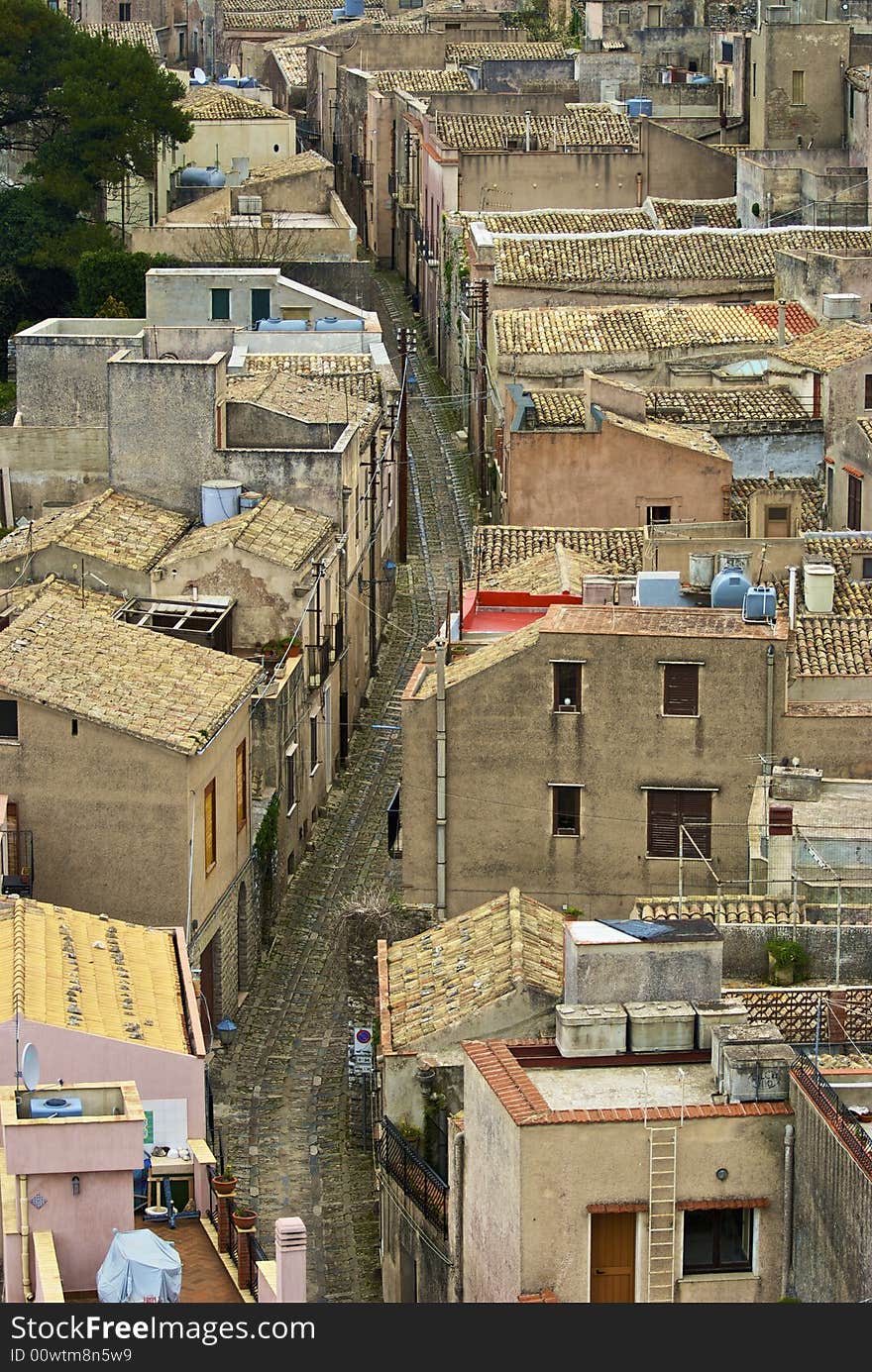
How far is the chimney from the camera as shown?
27.8m

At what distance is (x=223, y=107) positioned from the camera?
111125 mm

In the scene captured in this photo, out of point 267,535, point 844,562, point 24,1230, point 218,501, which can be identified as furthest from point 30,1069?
point 218,501

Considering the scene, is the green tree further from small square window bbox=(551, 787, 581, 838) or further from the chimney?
the chimney

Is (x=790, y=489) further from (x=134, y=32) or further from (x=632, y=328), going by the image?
(x=134, y=32)

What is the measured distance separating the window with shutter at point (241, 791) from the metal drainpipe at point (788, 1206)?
2169 centimetres

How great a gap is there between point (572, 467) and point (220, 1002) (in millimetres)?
19313

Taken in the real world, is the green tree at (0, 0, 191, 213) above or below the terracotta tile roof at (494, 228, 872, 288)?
above

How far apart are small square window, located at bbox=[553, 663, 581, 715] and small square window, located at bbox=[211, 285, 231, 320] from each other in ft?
126

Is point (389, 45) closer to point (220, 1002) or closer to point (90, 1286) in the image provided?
point (220, 1002)

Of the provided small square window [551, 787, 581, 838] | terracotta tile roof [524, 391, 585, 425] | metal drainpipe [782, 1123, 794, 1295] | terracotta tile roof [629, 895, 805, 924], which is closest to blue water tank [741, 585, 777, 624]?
small square window [551, 787, 581, 838]

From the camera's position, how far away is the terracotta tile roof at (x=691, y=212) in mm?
87875

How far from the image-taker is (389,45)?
12456 centimetres

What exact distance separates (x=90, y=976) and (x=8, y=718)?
8818 mm

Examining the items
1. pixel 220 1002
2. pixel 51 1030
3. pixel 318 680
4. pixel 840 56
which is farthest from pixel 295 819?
pixel 840 56
